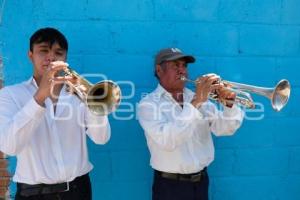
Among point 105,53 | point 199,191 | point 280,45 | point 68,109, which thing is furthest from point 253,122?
point 68,109

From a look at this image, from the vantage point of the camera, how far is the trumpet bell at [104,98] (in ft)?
6.45

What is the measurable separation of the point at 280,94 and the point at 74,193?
136cm

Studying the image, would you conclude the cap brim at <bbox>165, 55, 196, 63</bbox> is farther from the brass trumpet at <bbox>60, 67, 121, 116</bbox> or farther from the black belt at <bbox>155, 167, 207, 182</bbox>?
the black belt at <bbox>155, 167, 207, 182</bbox>

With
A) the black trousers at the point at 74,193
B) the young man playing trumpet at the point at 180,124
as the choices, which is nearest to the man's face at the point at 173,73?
the young man playing trumpet at the point at 180,124

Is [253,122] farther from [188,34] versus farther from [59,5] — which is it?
[59,5]

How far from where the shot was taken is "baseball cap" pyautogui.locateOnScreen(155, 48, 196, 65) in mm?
2422

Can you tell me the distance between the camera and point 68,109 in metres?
2.19

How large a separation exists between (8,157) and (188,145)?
1.16 m

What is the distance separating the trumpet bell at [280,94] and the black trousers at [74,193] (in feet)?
3.97

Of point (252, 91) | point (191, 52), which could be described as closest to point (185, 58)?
point (191, 52)

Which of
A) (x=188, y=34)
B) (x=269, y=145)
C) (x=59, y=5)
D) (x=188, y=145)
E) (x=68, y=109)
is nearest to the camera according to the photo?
(x=68, y=109)

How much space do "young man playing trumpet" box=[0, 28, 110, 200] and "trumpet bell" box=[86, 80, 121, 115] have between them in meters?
0.12

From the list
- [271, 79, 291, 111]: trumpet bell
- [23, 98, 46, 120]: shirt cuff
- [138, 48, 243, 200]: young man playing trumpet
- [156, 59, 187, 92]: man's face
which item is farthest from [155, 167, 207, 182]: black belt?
[23, 98, 46, 120]: shirt cuff

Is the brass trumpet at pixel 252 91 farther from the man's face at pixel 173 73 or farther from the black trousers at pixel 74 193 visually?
the black trousers at pixel 74 193
